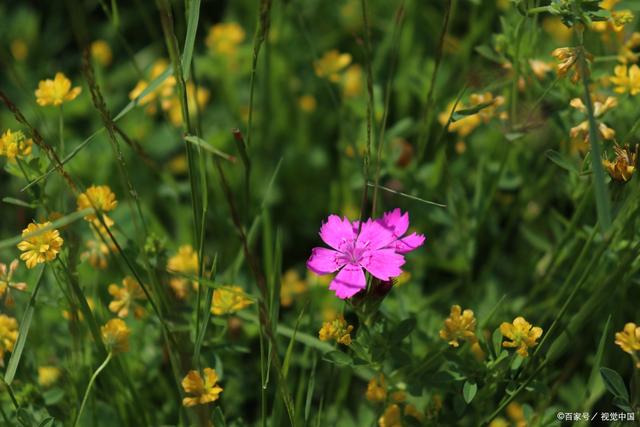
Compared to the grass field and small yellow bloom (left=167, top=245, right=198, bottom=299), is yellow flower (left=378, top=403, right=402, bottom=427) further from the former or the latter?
small yellow bloom (left=167, top=245, right=198, bottom=299)

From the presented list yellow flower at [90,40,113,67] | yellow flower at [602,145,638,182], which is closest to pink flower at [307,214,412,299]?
yellow flower at [602,145,638,182]

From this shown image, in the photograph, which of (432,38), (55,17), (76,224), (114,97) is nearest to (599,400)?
(432,38)

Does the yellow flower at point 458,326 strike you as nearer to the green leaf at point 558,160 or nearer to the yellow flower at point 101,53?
the green leaf at point 558,160

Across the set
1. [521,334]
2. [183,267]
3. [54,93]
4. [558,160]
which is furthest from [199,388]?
[558,160]

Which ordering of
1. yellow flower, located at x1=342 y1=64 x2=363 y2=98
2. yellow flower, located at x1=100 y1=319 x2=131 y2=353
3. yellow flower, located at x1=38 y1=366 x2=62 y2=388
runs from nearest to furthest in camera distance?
yellow flower, located at x1=100 y1=319 x2=131 y2=353, yellow flower, located at x1=38 y1=366 x2=62 y2=388, yellow flower, located at x1=342 y1=64 x2=363 y2=98

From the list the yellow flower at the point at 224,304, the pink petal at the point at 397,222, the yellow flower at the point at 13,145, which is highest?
the yellow flower at the point at 13,145

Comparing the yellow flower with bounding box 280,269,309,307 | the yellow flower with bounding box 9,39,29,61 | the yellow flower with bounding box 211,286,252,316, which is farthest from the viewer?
the yellow flower with bounding box 9,39,29,61

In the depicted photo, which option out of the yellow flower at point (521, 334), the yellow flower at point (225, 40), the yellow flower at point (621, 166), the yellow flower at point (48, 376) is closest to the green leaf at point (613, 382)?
the yellow flower at point (521, 334)
